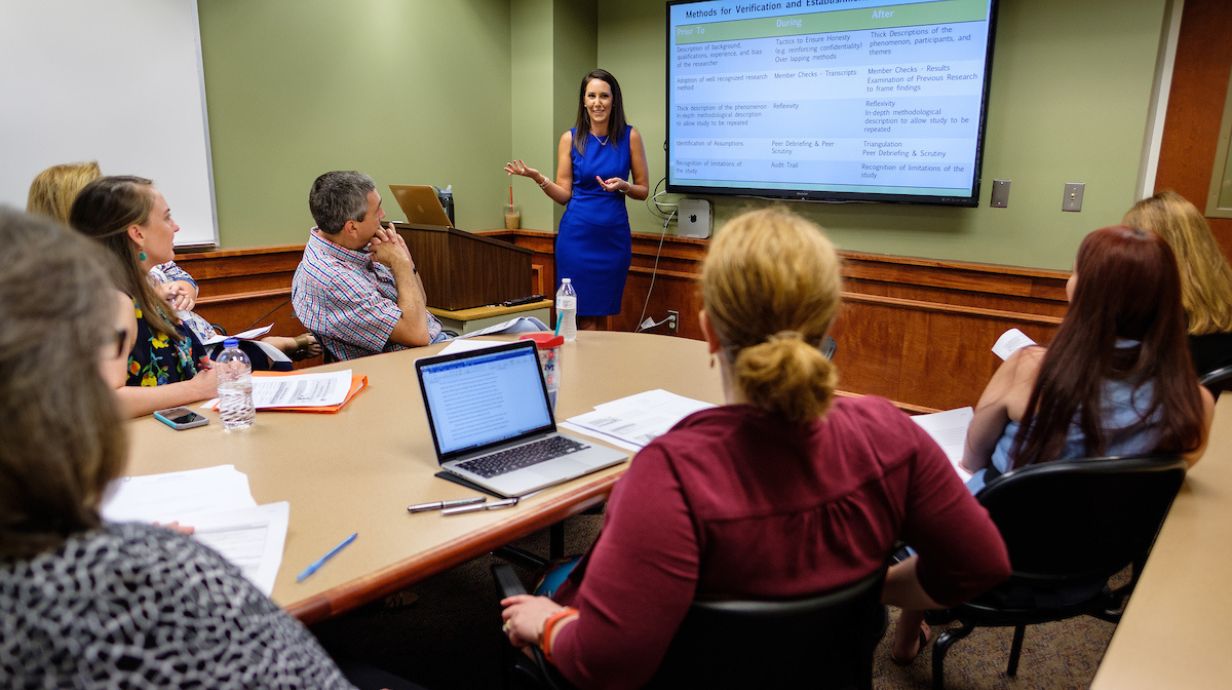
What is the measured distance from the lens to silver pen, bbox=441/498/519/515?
1319 millimetres

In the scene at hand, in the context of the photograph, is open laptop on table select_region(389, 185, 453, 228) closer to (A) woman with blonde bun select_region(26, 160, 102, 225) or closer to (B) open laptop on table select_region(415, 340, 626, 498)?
(A) woman with blonde bun select_region(26, 160, 102, 225)

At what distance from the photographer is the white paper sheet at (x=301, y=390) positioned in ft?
5.94

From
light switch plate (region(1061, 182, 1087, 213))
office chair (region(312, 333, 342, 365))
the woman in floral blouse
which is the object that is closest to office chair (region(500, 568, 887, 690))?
the woman in floral blouse

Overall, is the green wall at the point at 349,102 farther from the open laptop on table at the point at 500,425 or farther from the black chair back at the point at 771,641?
the black chair back at the point at 771,641

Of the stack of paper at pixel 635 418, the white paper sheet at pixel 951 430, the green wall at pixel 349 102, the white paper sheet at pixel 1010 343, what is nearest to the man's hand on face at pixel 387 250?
the stack of paper at pixel 635 418

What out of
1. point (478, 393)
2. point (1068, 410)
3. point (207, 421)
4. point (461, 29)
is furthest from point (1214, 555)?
point (461, 29)

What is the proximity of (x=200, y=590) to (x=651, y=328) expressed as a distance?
4167 millimetres

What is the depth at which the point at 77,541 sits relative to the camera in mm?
636

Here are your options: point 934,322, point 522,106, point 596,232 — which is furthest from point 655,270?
point 934,322

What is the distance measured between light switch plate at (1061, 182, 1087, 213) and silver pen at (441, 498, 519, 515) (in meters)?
3.04

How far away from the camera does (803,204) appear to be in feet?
13.5

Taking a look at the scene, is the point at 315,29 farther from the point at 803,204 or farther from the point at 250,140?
the point at 803,204

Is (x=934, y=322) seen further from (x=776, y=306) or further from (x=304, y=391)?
(x=776, y=306)

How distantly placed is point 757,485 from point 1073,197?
10.3 feet
